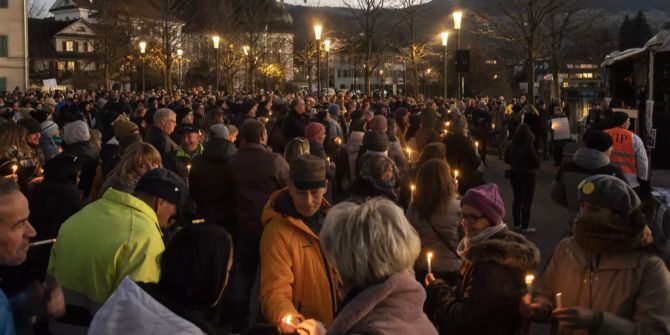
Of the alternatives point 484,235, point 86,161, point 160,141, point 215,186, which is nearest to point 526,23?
point 160,141

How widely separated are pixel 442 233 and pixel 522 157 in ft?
21.2

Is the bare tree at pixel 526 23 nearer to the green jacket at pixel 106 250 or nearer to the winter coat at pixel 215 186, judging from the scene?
the winter coat at pixel 215 186

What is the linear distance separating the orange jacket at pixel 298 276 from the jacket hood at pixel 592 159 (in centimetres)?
412

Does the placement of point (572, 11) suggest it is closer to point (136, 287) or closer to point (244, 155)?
point (244, 155)

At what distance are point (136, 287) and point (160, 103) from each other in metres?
22.6

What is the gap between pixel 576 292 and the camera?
13.4 ft

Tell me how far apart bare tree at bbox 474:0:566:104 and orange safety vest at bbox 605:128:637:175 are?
21239mm

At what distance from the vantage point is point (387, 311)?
3.06 m

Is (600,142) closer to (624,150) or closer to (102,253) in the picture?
(624,150)

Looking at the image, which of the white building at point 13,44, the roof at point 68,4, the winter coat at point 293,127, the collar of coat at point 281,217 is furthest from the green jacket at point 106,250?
the roof at point 68,4

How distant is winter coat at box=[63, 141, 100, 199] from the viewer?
9016 mm

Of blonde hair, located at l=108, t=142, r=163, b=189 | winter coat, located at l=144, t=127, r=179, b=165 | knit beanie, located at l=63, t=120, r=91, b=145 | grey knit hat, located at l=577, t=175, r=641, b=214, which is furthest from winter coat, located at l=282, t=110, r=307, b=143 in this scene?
grey knit hat, located at l=577, t=175, r=641, b=214

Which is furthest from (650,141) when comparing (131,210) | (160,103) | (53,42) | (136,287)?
(53,42)

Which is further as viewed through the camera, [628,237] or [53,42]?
[53,42]
